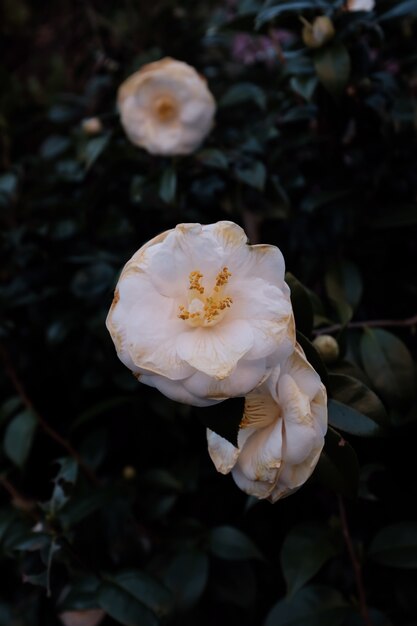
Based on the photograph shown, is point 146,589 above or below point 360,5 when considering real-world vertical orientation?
below

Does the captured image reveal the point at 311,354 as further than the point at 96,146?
No

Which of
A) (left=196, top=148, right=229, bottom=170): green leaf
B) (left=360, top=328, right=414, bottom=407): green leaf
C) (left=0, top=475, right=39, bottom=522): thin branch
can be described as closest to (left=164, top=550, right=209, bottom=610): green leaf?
(left=0, top=475, right=39, bottom=522): thin branch

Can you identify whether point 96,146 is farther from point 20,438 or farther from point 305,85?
point 20,438

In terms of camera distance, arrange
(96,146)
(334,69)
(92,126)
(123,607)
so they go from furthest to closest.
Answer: (92,126), (96,146), (334,69), (123,607)

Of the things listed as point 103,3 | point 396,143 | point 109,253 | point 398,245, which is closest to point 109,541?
point 109,253

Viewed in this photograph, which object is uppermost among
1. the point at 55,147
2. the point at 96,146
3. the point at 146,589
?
the point at 96,146

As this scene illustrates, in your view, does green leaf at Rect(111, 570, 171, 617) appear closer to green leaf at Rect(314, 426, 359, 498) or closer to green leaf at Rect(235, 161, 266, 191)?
green leaf at Rect(314, 426, 359, 498)

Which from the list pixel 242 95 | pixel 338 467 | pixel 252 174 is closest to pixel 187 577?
pixel 338 467
